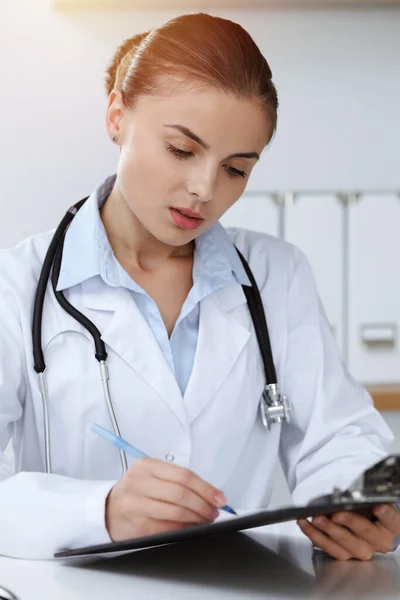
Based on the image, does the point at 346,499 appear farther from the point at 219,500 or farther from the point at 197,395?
the point at 197,395

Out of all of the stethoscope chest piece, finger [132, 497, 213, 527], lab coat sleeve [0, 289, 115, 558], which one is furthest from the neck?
finger [132, 497, 213, 527]

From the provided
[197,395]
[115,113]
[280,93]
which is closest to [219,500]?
[197,395]

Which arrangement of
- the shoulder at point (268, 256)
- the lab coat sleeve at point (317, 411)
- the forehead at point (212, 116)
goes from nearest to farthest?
the forehead at point (212, 116), the lab coat sleeve at point (317, 411), the shoulder at point (268, 256)

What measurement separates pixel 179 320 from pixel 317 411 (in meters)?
0.23

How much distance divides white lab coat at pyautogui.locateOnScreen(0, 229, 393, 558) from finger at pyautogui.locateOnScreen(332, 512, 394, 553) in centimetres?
20

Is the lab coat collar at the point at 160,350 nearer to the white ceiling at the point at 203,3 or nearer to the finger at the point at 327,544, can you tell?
the finger at the point at 327,544

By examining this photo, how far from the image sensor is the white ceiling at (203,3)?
2.43 meters

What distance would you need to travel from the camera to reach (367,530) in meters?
0.92

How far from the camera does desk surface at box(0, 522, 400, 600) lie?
2.59 feet

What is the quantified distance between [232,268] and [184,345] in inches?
5.3

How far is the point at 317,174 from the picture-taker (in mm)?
2510

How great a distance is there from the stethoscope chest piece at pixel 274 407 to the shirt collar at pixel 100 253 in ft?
0.56

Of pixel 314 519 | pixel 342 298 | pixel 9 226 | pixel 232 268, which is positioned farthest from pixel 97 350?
pixel 9 226

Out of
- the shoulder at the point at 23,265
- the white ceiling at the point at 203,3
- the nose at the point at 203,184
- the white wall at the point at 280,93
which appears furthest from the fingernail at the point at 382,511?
the white ceiling at the point at 203,3
